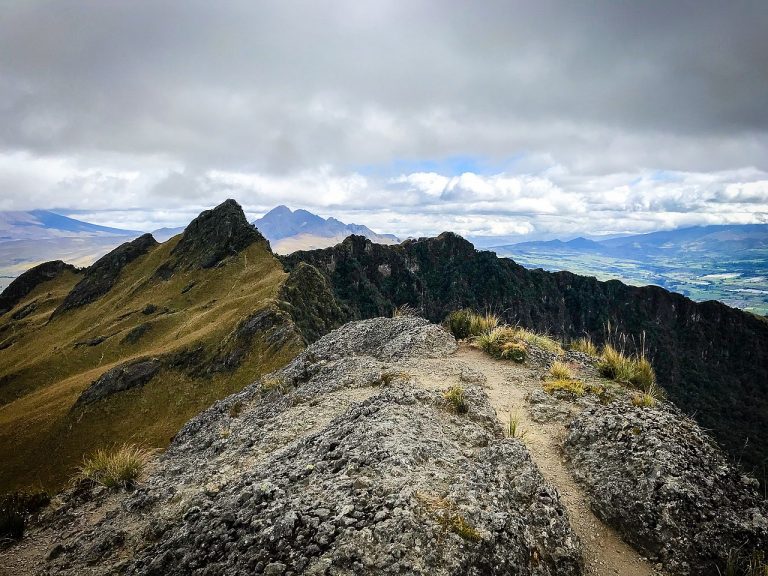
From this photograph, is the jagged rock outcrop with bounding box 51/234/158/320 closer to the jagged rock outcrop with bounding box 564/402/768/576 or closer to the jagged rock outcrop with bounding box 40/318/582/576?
the jagged rock outcrop with bounding box 40/318/582/576

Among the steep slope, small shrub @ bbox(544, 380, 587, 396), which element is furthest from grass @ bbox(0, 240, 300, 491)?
small shrub @ bbox(544, 380, 587, 396)

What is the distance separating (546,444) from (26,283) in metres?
200

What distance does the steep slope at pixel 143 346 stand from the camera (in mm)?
53031

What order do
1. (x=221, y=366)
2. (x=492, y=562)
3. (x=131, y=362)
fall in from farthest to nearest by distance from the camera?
(x=131, y=362)
(x=221, y=366)
(x=492, y=562)

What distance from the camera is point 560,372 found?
14.2 metres

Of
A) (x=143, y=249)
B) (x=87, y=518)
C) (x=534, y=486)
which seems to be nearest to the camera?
(x=534, y=486)

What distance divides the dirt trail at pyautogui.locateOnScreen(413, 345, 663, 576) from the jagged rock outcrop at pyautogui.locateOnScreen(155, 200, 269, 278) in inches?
3684

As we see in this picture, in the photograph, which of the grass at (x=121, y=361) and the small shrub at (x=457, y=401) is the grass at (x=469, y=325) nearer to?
the small shrub at (x=457, y=401)

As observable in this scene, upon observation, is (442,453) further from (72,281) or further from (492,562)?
(72,281)

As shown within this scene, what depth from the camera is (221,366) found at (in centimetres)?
5678

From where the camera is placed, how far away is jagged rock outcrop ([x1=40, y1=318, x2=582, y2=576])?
20.3ft

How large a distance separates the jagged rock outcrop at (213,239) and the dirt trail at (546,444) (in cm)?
9357

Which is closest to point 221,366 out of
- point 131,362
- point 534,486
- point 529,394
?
point 131,362

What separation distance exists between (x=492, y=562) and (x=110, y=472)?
41.1 ft
